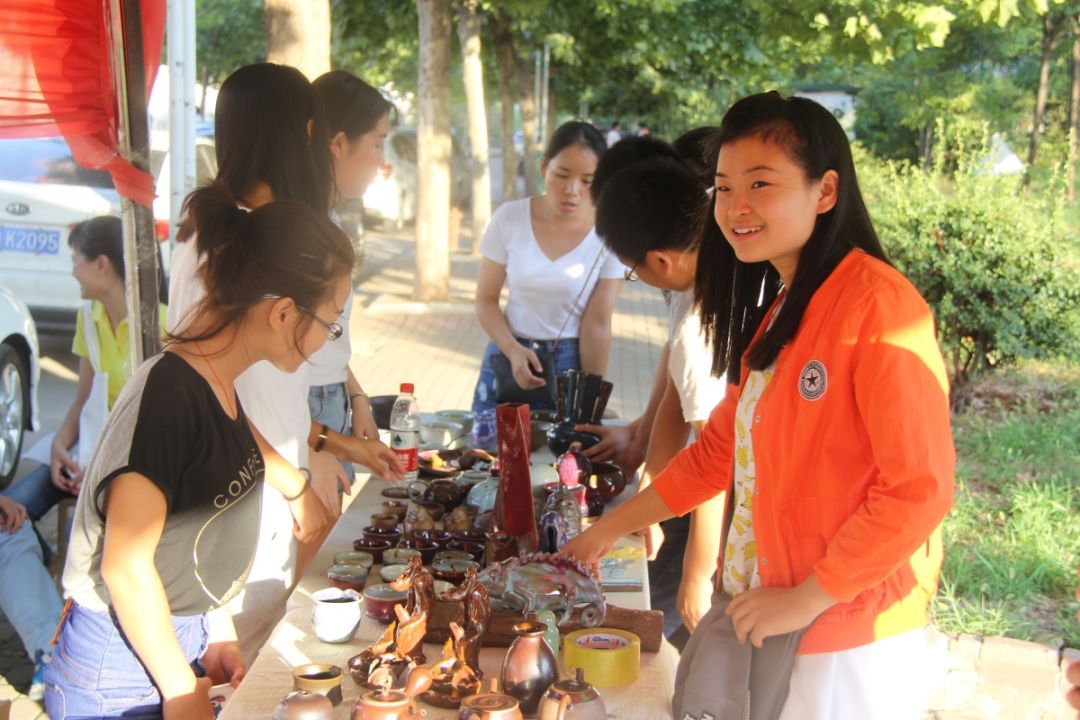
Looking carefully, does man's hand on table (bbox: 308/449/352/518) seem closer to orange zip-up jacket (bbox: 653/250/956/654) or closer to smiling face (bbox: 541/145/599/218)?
orange zip-up jacket (bbox: 653/250/956/654)

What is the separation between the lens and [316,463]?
10.1 ft

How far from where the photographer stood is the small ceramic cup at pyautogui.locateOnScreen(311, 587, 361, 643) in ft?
8.05

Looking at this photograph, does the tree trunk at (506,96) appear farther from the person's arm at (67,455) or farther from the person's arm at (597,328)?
the person's arm at (67,455)

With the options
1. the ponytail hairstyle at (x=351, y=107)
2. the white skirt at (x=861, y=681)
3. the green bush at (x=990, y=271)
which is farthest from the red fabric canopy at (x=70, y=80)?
the green bush at (x=990, y=271)

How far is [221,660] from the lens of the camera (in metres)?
2.68

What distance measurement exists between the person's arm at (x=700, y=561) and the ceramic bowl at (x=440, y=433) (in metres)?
1.51

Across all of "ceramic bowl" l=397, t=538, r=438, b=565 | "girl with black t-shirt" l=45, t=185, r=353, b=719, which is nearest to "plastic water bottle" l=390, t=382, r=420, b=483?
"ceramic bowl" l=397, t=538, r=438, b=565

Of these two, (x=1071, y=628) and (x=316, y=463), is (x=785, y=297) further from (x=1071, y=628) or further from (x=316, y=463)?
(x=1071, y=628)

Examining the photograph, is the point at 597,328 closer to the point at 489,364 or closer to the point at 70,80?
the point at 489,364

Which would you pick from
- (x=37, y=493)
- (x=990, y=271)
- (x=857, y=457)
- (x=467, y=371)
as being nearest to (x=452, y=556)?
(x=857, y=457)

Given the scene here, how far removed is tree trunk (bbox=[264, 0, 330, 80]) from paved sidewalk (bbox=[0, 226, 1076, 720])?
2626 millimetres

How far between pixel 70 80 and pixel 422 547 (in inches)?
73.6

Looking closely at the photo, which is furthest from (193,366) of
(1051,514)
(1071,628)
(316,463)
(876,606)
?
(1051,514)

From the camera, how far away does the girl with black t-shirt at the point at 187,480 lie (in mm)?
2076
